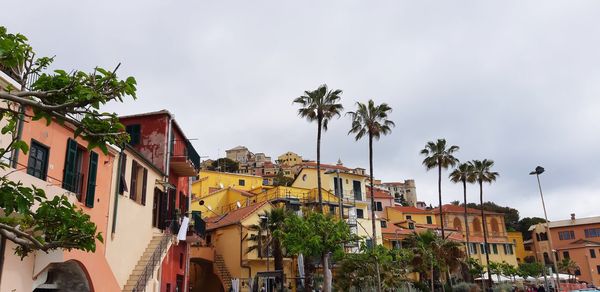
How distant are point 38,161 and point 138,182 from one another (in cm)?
750

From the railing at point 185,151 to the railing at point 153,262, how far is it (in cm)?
374

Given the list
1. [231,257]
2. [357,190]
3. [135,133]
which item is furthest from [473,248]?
[135,133]

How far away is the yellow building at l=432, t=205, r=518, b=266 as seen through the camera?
223 ft

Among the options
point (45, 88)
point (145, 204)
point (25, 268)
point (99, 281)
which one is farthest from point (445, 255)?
point (45, 88)

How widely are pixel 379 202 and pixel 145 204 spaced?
54.6 meters

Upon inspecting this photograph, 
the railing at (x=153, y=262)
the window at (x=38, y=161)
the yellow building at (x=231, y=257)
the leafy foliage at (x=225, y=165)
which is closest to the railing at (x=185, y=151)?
the railing at (x=153, y=262)

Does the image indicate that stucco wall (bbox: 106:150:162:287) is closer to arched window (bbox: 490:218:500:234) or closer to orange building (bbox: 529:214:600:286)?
arched window (bbox: 490:218:500:234)

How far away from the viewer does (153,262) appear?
19234 millimetres

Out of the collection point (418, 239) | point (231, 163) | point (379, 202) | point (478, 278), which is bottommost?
point (478, 278)

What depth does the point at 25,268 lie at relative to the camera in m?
11.6

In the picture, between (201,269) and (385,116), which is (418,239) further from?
(201,269)

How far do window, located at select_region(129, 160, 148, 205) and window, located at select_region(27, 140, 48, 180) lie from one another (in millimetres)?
6168

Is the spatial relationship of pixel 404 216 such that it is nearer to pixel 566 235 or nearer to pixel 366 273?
pixel 566 235

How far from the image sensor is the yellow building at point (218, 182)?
61344 mm
